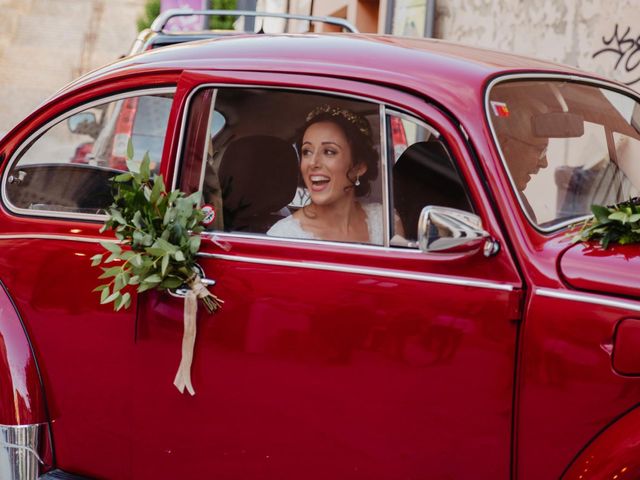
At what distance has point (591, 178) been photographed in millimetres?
3381

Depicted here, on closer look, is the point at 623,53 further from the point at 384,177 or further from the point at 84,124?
the point at 384,177

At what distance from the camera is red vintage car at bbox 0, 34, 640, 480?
288cm

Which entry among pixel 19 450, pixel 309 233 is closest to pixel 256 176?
pixel 309 233

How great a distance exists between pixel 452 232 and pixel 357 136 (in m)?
0.62

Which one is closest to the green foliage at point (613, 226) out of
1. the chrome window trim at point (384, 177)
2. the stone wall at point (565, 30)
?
the chrome window trim at point (384, 177)

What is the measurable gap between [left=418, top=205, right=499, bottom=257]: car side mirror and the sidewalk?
1952 inches

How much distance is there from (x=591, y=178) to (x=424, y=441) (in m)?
0.96

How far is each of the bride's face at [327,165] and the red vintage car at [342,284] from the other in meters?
0.03

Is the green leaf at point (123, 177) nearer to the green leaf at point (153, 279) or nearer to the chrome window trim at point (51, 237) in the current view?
the chrome window trim at point (51, 237)

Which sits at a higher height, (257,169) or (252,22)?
(252,22)

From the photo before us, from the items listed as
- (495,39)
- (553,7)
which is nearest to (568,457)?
(553,7)

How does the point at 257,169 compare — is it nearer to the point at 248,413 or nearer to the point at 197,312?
the point at 197,312

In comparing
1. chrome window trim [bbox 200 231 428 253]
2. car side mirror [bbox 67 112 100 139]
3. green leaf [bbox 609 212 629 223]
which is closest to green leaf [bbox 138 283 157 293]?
chrome window trim [bbox 200 231 428 253]

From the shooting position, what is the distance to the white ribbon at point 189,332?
3.40 metres
